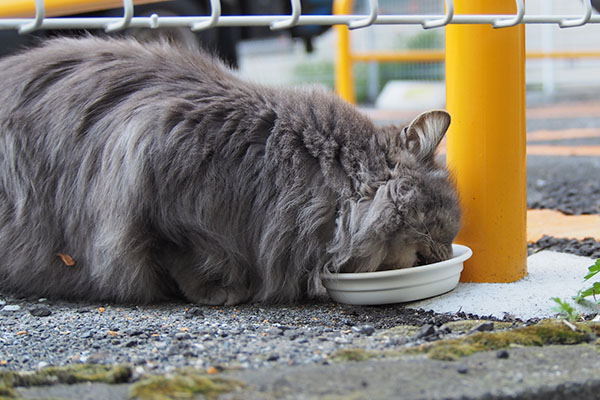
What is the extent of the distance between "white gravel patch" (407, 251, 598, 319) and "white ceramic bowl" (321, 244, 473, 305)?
6 cm

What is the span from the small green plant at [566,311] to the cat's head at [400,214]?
474mm

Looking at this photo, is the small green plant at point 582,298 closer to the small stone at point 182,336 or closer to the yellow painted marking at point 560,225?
the yellow painted marking at point 560,225

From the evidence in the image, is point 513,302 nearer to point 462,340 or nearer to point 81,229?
point 462,340

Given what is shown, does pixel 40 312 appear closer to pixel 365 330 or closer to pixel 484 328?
pixel 365 330

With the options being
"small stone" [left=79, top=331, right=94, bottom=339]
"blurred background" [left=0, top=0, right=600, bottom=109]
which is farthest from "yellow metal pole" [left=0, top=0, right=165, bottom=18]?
"blurred background" [left=0, top=0, right=600, bottom=109]

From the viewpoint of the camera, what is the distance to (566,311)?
6.98 feet

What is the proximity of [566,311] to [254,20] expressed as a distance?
124 centimetres

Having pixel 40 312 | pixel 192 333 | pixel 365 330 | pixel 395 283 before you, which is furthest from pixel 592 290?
pixel 40 312

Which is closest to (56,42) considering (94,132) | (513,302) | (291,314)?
(94,132)

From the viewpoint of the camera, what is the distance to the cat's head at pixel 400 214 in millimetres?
2475

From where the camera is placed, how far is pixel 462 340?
1.88 m

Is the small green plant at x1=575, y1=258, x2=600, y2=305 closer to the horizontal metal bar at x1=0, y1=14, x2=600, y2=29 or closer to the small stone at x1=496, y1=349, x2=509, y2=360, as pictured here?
the small stone at x1=496, y1=349, x2=509, y2=360

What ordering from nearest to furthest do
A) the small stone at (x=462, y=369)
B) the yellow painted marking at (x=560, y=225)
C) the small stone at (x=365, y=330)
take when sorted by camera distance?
the small stone at (x=462, y=369) < the small stone at (x=365, y=330) < the yellow painted marking at (x=560, y=225)

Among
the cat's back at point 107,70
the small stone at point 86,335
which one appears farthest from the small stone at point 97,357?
the cat's back at point 107,70
